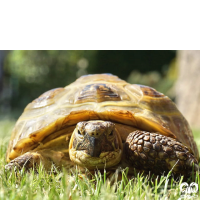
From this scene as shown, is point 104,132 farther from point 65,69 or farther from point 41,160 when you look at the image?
point 65,69

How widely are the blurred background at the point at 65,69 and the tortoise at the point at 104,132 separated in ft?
44.3

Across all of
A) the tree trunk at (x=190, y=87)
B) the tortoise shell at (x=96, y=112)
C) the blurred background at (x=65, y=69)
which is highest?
the blurred background at (x=65, y=69)

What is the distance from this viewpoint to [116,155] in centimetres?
211

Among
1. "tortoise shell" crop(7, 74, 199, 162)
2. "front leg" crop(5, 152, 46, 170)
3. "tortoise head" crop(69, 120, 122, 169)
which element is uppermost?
"tortoise shell" crop(7, 74, 199, 162)

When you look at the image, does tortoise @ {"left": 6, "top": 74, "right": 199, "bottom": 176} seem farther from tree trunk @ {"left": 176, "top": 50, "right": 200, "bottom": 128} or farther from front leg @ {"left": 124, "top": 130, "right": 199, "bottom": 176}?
tree trunk @ {"left": 176, "top": 50, "right": 200, "bottom": 128}

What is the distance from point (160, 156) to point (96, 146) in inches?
18.4

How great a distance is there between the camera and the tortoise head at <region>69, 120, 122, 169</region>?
6.53 feet

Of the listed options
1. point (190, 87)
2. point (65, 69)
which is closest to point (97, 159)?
point (190, 87)

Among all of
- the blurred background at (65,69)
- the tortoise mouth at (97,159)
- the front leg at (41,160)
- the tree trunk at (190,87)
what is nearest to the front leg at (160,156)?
the tortoise mouth at (97,159)

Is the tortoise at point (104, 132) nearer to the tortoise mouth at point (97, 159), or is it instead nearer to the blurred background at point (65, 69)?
the tortoise mouth at point (97, 159)

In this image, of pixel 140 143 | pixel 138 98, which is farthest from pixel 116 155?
pixel 138 98

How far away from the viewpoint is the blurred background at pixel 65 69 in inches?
700

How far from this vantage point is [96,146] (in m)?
1.98

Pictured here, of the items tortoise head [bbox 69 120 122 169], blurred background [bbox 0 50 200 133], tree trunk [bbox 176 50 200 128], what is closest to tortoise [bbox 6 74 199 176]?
tortoise head [bbox 69 120 122 169]
